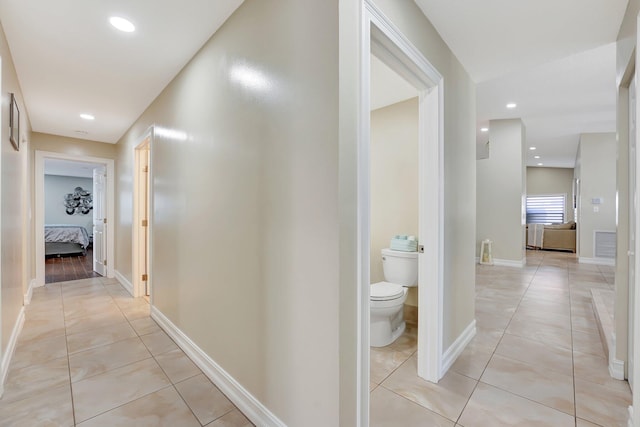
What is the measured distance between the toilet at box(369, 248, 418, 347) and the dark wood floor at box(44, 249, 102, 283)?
522cm

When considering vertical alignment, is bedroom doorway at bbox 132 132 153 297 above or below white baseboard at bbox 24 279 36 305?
above

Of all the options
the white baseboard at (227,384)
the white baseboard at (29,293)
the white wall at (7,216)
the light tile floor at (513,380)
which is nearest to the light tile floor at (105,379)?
the white baseboard at (227,384)

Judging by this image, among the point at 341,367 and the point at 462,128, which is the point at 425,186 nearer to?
the point at 462,128

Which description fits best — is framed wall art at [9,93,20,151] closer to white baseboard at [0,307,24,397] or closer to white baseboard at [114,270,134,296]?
white baseboard at [0,307,24,397]

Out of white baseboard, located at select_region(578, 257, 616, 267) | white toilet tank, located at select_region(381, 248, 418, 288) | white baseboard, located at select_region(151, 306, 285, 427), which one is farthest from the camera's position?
white baseboard, located at select_region(578, 257, 616, 267)

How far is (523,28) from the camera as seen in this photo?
6.06 ft

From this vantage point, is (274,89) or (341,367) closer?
(341,367)

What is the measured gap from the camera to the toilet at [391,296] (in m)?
2.23

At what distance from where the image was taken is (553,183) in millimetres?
10164

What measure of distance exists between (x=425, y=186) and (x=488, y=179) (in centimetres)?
470

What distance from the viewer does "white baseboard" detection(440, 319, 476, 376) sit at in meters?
1.95

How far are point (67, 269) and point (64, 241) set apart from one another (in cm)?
205

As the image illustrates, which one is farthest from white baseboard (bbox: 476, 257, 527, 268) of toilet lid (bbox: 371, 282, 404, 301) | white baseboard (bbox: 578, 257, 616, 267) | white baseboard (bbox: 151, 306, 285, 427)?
white baseboard (bbox: 151, 306, 285, 427)

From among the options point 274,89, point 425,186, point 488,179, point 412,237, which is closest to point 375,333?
point 412,237
